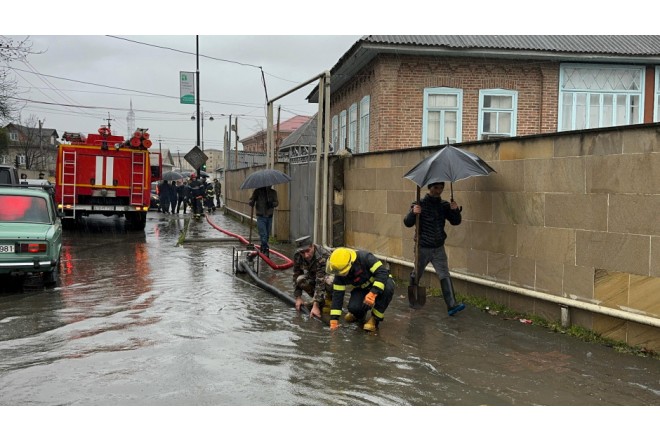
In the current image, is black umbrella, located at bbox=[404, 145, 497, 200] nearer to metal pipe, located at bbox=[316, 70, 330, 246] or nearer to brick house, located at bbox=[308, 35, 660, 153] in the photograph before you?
metal pipe, located at bbox=[316, 70, 330, 246]

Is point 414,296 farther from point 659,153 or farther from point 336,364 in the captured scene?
point 659,153

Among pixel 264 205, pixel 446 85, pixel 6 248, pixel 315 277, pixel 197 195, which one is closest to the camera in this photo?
pixel 315 277

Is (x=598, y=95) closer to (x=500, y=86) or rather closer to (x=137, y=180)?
(x=500, y=86)

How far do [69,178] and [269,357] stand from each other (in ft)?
46.9

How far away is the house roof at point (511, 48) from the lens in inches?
613

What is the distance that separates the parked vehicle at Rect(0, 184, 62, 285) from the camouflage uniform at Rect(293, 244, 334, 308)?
4317 millimetres

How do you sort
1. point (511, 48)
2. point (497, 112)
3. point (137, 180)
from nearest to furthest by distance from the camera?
point (511, 48) → point (497, 112) → point (137, 180)

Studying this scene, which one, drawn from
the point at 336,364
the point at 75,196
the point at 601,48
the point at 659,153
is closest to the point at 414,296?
the point at 336,364

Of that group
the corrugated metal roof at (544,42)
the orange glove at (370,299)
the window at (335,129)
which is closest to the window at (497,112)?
the corrugated metal roof at (544,42)

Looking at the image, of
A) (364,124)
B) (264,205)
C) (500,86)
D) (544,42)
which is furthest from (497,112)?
(264,205)

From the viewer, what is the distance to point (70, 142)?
18.3m

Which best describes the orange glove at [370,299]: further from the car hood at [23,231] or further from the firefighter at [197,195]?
the firefighter at [197,195]

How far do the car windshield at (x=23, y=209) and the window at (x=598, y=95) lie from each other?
13588 millimetres

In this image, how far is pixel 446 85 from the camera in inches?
653
